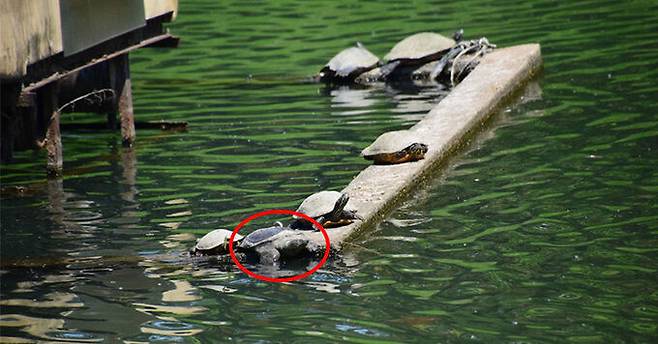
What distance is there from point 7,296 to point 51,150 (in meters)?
4.08

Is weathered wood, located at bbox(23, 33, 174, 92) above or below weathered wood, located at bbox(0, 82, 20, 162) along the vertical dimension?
above

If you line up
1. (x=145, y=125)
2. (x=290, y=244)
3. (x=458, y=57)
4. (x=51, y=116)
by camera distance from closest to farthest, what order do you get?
(x=290, y=244) → (x=51, y=116) → (x=145, y=125) → (x=458, y=57)

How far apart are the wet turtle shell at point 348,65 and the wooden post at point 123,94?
3962mm

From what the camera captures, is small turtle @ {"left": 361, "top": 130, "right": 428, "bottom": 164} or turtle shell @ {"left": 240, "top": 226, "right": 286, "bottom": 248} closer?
turtle shell @ {"left": 240, "top": 226, "right": 286, "bottom": 248}

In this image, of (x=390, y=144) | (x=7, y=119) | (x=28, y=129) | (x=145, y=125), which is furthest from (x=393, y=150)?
(x=145, y=125)

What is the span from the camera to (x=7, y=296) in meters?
9.29

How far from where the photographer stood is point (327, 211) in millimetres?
10016

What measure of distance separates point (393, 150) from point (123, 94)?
4027 millimetres

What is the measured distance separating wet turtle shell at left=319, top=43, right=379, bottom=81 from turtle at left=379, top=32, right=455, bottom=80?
0.24 metres

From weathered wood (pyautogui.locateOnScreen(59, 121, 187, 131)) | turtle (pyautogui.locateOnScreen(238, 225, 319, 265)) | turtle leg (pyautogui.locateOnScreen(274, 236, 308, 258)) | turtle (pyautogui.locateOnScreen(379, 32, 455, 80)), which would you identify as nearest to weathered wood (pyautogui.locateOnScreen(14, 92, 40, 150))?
weathered wood (pyautogui.locateOnScreen(59, 121, 187, 131))

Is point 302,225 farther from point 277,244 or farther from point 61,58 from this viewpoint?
point 61,58

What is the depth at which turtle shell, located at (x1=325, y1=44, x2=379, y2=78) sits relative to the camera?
1805 cm

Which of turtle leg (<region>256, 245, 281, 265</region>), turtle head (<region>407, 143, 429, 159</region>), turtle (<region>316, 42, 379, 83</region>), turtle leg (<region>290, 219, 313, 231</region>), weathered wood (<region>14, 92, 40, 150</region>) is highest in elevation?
turtle (<region>316, 42, 379, 83</region>)

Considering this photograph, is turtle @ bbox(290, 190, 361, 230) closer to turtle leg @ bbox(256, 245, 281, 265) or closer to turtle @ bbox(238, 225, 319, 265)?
turtle @ bbox(238, 225, 319, 265)
